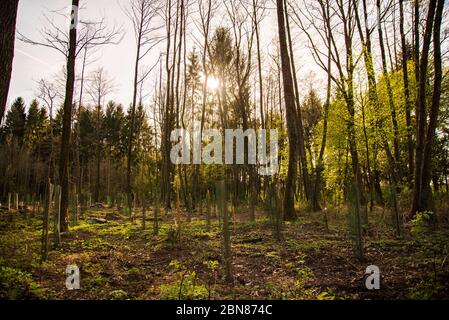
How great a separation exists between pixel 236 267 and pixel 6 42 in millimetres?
4872

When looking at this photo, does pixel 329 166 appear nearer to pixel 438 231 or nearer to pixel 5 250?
pixel 438 231

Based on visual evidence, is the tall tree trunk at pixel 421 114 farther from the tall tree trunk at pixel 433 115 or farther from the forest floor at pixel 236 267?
the forest floor at pixel 236 267

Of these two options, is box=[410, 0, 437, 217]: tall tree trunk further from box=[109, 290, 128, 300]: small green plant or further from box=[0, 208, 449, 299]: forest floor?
box=[109, 290, 128, 300]: small green plant

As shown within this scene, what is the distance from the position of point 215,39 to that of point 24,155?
19197mm

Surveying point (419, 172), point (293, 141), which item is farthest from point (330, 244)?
point (293, 141)

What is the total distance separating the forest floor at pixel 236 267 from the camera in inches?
144

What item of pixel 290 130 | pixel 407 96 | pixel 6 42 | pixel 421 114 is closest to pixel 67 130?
pixel 6 42

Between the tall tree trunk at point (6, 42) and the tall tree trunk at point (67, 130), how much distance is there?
4.15 m

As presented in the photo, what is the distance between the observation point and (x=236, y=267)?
5.16 metres

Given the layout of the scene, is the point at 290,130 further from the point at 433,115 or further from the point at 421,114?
the point at 433,115

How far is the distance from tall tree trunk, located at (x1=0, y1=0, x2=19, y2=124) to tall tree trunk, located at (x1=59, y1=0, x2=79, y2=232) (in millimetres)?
4148

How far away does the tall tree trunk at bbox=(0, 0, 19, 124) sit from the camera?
4249 mm

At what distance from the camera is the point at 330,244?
627 cm

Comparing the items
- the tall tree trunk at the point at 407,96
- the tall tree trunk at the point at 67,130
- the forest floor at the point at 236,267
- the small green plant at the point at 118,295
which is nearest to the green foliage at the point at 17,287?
the forest floor at the point at 236,267
